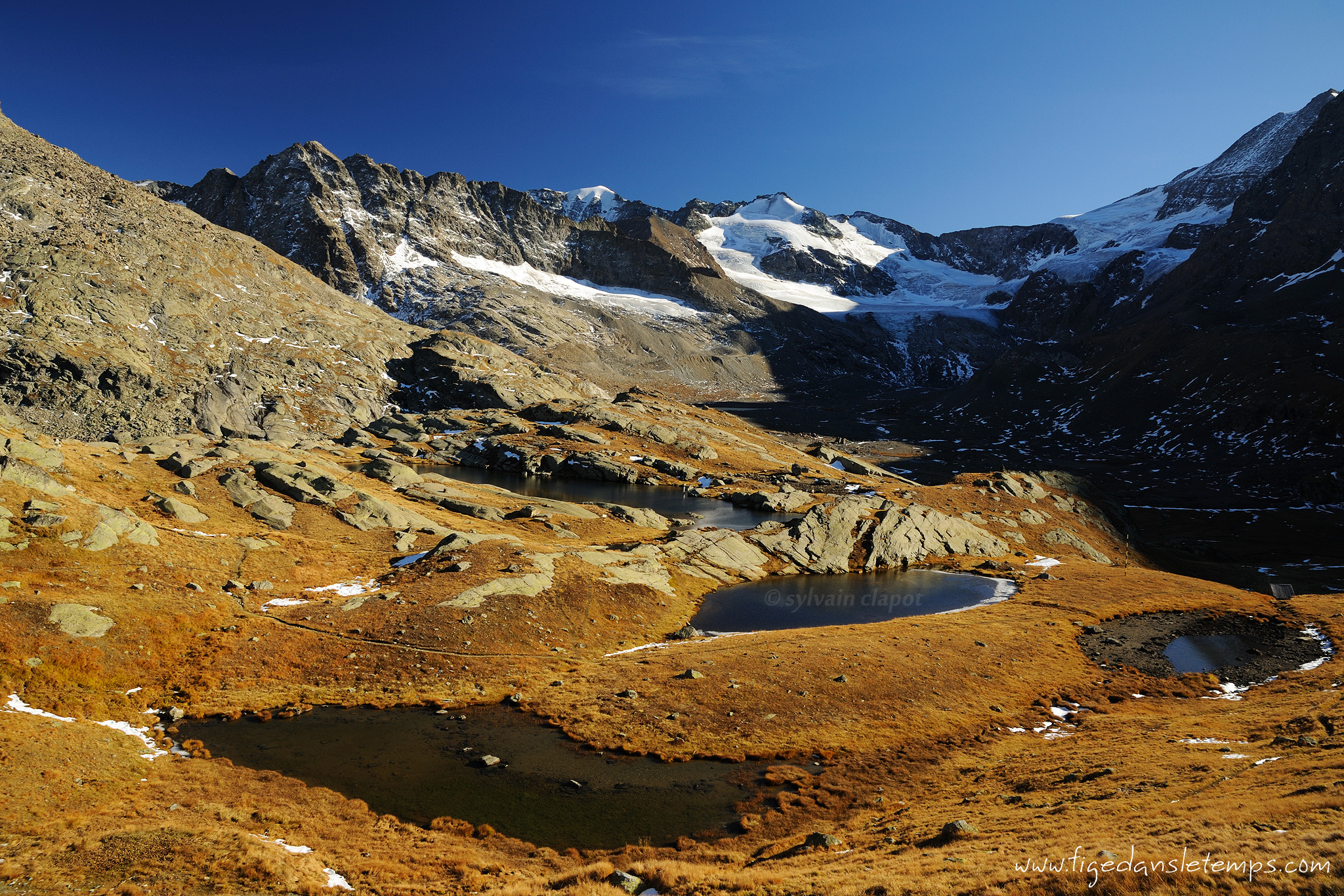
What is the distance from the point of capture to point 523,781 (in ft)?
86.8

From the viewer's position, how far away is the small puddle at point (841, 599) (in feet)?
177

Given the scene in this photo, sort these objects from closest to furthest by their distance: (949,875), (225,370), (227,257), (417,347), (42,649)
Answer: (949,875), (42,649), (225,370), (227,257), (417,347)

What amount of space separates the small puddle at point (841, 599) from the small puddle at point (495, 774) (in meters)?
22.1

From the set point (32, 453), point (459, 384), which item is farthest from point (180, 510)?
point (459, 384)

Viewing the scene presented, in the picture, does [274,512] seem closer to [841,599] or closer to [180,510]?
[180,510]

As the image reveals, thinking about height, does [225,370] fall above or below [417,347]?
below

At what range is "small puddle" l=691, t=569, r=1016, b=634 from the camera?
177 feet

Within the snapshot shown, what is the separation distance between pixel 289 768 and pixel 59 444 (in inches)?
1869

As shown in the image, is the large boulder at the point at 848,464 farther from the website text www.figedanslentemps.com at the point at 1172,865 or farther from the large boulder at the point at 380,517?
the website text www.figedanslentemps.com at the point at 1172,865

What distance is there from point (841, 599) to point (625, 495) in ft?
187

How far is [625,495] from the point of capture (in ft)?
371

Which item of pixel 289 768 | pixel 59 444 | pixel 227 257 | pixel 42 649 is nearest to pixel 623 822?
pixel 289 768

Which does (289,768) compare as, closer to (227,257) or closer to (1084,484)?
(1084,484)

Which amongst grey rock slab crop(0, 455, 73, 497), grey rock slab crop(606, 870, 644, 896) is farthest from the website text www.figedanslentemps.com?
grey rock slab crop(0, 455, 73, 497)
